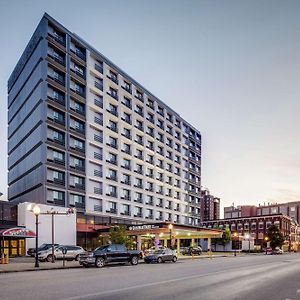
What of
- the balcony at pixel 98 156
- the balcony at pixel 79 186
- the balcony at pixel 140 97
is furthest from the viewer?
the balcony at pixel 140 97

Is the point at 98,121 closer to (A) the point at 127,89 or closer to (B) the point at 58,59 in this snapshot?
(B) the point at 58,59

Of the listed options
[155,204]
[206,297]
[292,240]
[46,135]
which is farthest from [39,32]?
[292,240]

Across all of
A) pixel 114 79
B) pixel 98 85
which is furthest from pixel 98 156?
pixel 114 79

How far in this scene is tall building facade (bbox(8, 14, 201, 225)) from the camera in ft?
201

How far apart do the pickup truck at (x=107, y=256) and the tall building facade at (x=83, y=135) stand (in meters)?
25.3

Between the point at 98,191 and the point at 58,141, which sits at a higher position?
the point at 58,141

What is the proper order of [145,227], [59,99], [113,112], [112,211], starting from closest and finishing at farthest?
[145,227] → [59,99] → [112,211] → [113,112]

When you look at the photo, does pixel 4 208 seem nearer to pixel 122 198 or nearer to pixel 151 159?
pixel 122 198

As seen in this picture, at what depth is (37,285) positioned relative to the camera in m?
17.0

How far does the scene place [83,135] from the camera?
67.1 metres

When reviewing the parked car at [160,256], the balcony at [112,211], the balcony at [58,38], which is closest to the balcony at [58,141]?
the balcony at [58,38]

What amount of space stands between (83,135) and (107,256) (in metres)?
36.0

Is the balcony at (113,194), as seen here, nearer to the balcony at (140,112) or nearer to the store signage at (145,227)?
the store signage at (145,227)

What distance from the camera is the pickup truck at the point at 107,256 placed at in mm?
32562
